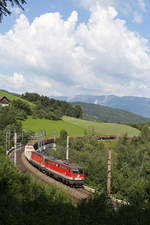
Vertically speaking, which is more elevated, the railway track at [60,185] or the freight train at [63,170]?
the freight train at [63,170]

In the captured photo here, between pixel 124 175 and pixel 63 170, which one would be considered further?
pixel 124 175

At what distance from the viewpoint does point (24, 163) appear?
53312 mm

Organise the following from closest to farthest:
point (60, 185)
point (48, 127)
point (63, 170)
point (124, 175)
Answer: point (60, 185) → point (63, 170) → point (124, 175) → point (48, 127)

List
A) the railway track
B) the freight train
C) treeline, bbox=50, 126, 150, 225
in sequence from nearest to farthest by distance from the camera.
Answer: treeline, bbox=50, 126, 150, 225, the railway track, the freight train

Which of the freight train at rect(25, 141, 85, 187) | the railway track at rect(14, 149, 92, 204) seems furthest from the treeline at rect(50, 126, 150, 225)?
the freight train at rect(25, 141, 85, 187)

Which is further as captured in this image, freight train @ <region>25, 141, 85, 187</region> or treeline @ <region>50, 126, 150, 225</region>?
freight train @ <region>25, 141, 85, 187</region>

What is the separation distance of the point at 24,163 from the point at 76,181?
77.7 ft

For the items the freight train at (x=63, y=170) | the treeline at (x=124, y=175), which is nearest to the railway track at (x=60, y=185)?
the freight train at (x=63, y=170)

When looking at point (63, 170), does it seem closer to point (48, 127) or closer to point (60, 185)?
point (60, 185)

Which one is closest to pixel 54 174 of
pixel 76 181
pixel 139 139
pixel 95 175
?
pixel 76 181

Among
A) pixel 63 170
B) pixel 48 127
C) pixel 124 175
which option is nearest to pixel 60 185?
pixel 63 170

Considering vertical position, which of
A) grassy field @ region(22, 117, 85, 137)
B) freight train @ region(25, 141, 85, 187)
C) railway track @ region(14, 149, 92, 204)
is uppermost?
grassy field @ region(22, 117, 85, 137)

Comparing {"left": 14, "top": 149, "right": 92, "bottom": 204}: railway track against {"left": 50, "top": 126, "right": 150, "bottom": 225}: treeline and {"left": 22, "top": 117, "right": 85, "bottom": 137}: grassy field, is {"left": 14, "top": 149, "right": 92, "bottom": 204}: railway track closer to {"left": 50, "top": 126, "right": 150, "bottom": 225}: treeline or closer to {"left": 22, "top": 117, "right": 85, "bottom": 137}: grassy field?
{"left": 50, "top": 126, "right": 150, "bottom": 225}: treeline

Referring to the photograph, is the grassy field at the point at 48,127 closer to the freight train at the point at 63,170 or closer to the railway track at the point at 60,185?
the railway track at the point at 60,185
